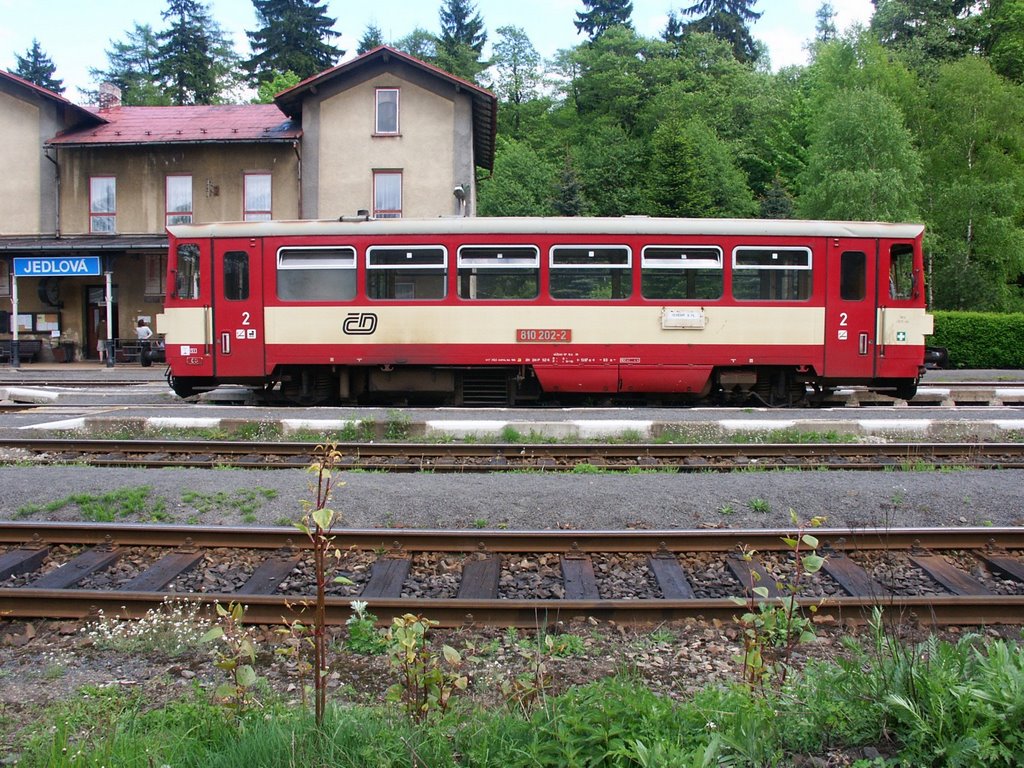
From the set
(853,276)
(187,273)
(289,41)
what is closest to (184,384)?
(187,273)

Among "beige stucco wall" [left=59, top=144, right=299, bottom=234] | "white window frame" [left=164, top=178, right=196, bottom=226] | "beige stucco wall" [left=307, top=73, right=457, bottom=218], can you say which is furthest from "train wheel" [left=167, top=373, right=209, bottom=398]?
"white window frame" [left=164, top=178, right=196, bottom=226]

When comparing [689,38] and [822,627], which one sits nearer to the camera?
[822,627]

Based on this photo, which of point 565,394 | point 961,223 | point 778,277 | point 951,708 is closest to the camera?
point 951,708

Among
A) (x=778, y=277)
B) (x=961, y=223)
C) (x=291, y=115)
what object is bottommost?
(x=778, y=277)

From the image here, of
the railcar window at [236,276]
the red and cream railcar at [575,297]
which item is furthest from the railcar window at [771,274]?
the railcar window at [236,276]

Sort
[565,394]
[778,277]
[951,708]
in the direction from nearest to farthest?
[951,708] → [778,277] → [565,394]

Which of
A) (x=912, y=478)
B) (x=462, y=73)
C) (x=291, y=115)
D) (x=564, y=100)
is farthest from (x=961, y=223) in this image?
(x=462, y=73)

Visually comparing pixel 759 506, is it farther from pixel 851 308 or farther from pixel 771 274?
pixel 851 308

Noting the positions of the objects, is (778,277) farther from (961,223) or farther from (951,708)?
(961,223)

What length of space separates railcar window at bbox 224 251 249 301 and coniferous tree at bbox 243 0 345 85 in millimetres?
56000

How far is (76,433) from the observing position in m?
11.1

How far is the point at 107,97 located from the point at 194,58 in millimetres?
35235

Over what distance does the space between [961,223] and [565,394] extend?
27639 mm

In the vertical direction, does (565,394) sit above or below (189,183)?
below
